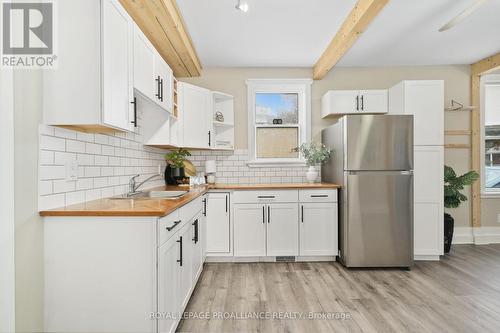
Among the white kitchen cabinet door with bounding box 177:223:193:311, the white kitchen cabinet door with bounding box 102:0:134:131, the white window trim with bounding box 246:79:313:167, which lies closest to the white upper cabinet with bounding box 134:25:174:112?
the white kitchen cabinet door with bounding box 102:0:134:131

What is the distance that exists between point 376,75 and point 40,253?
14.5ft

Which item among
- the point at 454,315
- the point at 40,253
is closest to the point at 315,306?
the point at 454,315

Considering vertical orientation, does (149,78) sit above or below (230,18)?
below

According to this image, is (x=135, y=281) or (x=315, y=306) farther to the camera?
(x=315, y=306)

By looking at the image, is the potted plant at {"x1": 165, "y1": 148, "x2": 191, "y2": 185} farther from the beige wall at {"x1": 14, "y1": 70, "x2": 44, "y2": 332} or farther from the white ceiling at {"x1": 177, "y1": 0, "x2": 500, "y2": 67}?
the beige wall at {"x1": 14, "y1": 70, "x2": 44, "y2": 332}

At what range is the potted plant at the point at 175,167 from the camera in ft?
11.9

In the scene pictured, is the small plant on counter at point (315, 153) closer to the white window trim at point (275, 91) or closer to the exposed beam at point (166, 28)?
the white window trim at point (275, 91)

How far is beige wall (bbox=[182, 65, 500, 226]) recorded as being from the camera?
422 cm

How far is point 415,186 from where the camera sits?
11.5 ft

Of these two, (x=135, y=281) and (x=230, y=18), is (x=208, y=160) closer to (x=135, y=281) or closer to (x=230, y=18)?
(x=230, y=18)

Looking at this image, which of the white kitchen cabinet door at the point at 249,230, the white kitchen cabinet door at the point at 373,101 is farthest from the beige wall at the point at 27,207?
the white kitchen cabinet door at the point at 373,101

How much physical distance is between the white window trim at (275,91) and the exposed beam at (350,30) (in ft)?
1.25

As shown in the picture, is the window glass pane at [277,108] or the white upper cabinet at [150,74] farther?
the window glass pane at [277,108]

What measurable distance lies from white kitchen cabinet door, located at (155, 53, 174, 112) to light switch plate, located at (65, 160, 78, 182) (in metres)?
1.00
